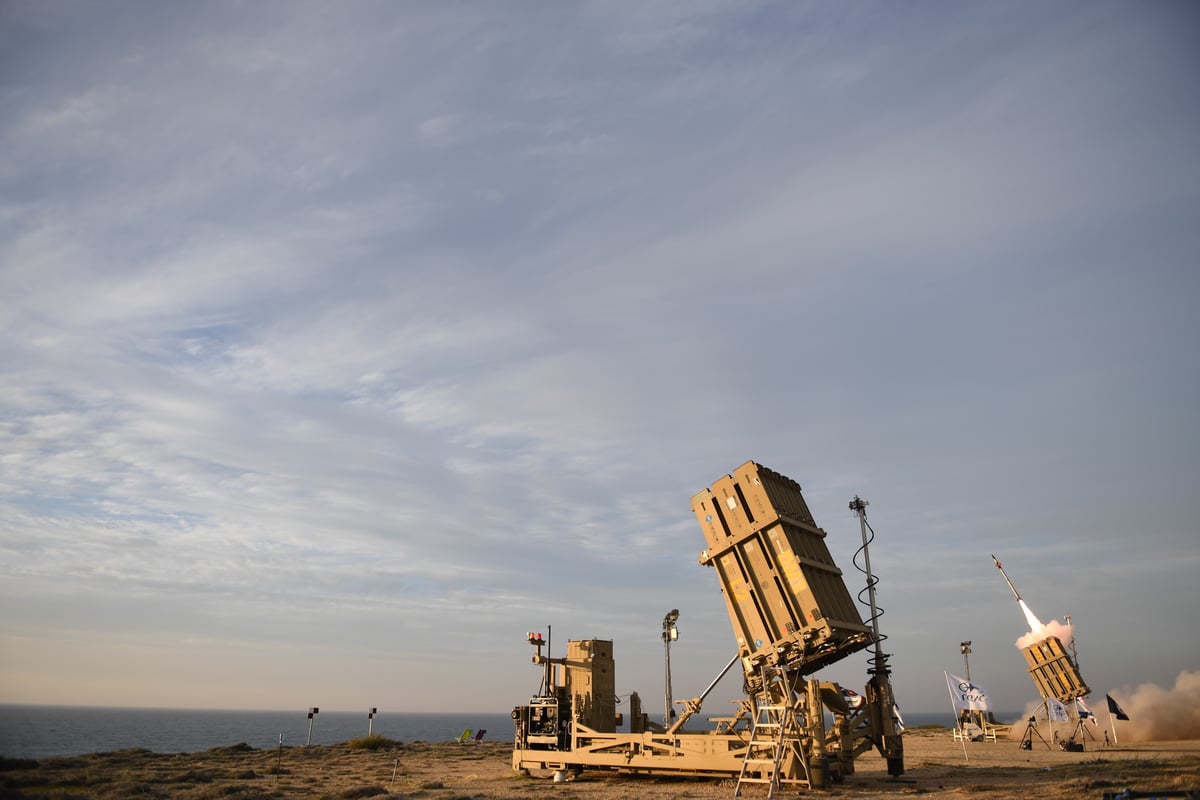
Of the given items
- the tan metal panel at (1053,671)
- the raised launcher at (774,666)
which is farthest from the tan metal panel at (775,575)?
the tan metal panel at (1053,671)

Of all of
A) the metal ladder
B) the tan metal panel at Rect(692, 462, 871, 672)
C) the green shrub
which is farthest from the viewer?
the green shrub

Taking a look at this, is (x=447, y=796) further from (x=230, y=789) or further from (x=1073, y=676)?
(x=1073, y=676)

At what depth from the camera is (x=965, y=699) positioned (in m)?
32.1

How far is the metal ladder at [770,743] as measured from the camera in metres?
16.1

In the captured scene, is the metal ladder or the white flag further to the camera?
the white flag

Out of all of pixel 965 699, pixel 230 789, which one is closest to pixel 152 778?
pixel 230 789

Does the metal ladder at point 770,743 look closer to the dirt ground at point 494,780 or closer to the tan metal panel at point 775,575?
the dirt ground at point 494,780

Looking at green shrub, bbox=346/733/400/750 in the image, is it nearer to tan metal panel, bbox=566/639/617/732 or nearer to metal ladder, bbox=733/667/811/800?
tan metal panel, bbox=566/639/617/732

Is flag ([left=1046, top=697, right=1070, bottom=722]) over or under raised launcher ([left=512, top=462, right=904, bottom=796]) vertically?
under

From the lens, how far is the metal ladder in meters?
16.1

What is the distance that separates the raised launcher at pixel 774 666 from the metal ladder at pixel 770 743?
0.03m

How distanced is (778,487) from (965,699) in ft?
68.0

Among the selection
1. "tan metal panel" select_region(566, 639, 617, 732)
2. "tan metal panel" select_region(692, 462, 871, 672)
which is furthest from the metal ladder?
"tan metal panel" select_region(566, 639, 617, 732)

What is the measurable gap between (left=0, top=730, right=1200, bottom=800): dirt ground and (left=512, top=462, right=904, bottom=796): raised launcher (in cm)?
60
